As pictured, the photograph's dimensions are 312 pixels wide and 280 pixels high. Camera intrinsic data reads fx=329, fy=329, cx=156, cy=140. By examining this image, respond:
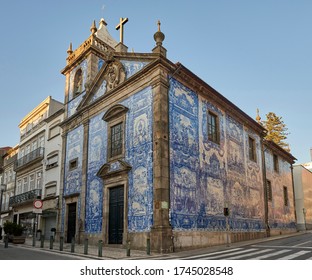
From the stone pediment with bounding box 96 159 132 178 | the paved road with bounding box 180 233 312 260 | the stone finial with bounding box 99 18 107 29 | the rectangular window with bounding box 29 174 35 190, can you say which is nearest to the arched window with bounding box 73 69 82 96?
the stone finial with bounding box 99 18 107 29

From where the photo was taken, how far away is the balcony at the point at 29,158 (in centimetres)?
2504

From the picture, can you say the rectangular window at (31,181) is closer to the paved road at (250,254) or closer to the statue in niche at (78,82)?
the statue in niche at (78,82)

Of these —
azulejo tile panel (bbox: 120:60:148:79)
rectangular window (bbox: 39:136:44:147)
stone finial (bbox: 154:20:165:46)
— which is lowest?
rectangular window (bbox: 39:136:44:147)

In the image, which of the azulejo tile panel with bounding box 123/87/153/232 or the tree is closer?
the azulejo tile panel with bounding box 123/87/153/232

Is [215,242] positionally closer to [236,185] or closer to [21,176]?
[236,185]

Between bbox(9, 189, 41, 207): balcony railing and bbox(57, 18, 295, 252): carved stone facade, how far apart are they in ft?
16.2

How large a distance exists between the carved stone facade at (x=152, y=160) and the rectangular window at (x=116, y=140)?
5 cm

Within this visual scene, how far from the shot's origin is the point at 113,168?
16.0 meters

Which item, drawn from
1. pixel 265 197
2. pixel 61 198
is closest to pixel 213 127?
pixel 265 197

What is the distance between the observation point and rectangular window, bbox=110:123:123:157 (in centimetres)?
1622

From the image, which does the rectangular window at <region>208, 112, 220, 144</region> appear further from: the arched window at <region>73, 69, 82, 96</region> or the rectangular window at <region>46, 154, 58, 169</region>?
the rectangular window at <region>46, 154, 58, 169</region>

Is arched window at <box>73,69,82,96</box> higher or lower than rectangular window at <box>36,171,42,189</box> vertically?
higher

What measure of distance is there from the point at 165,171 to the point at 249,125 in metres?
11.1

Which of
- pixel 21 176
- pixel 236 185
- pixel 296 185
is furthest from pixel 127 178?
pixel 296 185
